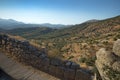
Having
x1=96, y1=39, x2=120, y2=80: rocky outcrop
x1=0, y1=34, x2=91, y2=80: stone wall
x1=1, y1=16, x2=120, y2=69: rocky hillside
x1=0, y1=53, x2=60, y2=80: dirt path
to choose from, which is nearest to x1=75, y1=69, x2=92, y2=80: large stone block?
x1=0, y1=34, x2=91, y2=80: stone wall

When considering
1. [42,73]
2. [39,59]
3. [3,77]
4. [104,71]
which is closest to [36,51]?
[39,59]

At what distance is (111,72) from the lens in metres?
5.57

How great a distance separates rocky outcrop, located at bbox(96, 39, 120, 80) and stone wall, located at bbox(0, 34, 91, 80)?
1.80 metres

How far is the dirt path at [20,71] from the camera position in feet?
26.9

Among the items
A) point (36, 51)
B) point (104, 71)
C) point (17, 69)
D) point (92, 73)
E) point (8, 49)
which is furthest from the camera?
point (8, 49)

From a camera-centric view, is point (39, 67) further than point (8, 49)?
No

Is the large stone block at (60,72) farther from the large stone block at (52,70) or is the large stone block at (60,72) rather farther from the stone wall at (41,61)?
the large stone block at (52,70)

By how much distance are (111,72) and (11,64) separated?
6333 mm

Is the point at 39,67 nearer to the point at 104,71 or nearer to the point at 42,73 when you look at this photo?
the point at 42,73

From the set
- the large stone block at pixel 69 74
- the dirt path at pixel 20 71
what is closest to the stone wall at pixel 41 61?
the large stone block at pixel 69 74

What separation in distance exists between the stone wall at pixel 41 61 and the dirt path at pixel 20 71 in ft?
1.36

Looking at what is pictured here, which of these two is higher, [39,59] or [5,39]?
[5,39]

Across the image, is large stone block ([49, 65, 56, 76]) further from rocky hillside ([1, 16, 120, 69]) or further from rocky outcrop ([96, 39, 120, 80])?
rocky outcrop ([96, 39, 120, 80])

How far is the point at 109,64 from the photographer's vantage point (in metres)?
5.79
